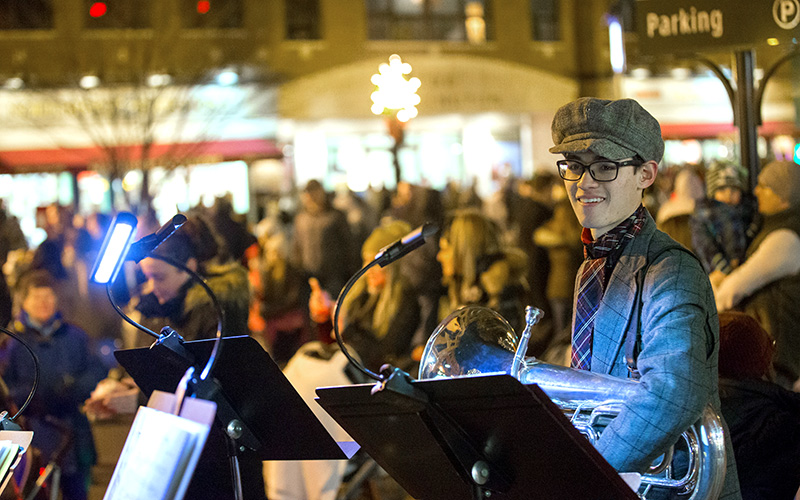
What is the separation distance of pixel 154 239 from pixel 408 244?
2.71 ft

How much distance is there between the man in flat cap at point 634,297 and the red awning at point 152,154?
1724cm

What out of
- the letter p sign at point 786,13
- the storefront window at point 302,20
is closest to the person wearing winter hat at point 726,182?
the letter p sign at point 786,13

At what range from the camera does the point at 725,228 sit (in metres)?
5.71

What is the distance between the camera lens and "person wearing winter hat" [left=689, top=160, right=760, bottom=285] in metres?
5.64

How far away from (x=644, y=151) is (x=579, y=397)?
0.66 metres

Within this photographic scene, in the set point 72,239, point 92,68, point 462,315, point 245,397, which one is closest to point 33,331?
point 245,397

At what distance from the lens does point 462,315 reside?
279 cm

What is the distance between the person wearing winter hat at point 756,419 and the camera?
134 inches

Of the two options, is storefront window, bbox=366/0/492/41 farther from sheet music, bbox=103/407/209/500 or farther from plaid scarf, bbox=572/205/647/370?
sheet music, bbox=103/407/209/500

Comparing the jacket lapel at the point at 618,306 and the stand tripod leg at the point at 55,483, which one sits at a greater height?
the jacket lapel at the point at 618,306

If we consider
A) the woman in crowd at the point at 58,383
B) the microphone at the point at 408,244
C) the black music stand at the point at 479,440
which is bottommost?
the woman in crowd at the point at 58,383

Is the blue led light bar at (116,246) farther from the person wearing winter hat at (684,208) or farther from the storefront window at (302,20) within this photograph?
the storefront window at (302,20)

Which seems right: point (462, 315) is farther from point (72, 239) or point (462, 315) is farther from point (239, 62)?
point (239, 62)

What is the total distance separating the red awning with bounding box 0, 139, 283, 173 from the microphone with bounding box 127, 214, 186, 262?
1675cm
